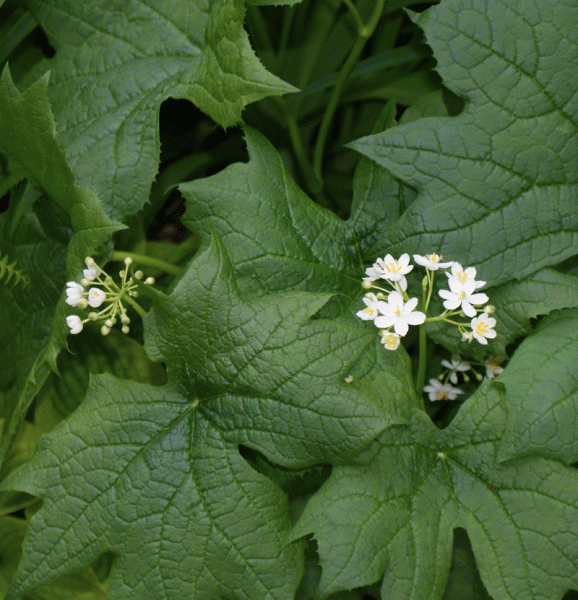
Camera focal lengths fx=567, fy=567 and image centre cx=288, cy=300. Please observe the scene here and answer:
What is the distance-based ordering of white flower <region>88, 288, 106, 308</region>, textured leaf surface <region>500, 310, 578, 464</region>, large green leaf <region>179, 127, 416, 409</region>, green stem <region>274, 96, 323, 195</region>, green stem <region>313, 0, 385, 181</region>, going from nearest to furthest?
textured leaf surface <region>500, 310, 578, 464</region>
white flower <region>88, 288, 106, 308</region>
large green leaf <region>179, 127, 416, 409</region>
green stem <region>313, 0, 385, 181</region>
green stem <region>274, 96, 323, 195</region>

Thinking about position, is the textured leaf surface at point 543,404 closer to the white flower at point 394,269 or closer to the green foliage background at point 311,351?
the green foliage background at point 311,351

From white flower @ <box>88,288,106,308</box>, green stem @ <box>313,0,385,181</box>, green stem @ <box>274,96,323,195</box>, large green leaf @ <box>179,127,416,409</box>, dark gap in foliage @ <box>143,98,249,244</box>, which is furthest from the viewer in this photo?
dark gap in foliage @ <box>143,98,249,244</box>

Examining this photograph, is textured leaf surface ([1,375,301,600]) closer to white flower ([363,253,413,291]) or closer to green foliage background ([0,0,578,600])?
green foliage background ([0,0,578,600])

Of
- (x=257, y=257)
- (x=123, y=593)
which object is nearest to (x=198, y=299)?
(x=257, y=257)

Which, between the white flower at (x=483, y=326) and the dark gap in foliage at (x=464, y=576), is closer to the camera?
the white flower at (x=483, y=326)

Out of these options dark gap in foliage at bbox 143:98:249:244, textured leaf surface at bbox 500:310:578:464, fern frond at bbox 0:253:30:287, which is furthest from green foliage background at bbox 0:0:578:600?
dark gap in foliage at bbox 143:98:249:244

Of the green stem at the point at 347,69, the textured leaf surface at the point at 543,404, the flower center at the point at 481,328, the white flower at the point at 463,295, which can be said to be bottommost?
the textured leaf surface at the point at 543,404

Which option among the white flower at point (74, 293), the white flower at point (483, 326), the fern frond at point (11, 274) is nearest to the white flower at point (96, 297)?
the white flower at point (74, 293)
